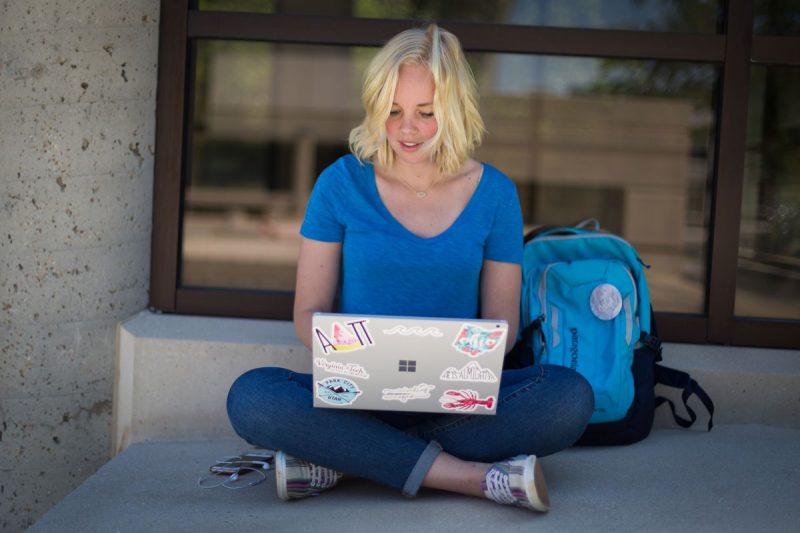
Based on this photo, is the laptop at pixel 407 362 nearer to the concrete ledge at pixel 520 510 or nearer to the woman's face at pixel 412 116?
the concrete ledge at pixel 520 510

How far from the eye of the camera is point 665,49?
320cm

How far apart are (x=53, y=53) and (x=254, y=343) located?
1092 mm

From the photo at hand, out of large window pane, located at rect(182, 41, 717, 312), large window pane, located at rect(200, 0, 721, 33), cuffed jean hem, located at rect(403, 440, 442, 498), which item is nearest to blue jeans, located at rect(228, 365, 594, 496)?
cuffed jean hem, located at rect(403, 440, 442, 498)

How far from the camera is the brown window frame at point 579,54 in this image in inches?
125

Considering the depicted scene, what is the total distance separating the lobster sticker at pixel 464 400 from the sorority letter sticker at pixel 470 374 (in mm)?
37

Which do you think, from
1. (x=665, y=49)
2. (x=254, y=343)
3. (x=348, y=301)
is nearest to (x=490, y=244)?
(x=348, y=301)

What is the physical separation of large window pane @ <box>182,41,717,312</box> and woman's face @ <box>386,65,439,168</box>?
4074mm

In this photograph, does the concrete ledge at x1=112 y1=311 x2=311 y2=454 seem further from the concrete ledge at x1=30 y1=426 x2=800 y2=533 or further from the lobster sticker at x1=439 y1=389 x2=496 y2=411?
the lobster sticker at x1=439 y1=389 x2=496 y2=411

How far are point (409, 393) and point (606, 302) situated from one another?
3.07ft

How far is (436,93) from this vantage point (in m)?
2.42

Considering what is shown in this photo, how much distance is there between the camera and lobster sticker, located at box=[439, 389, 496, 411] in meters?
2.08

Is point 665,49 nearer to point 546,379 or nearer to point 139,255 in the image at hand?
point 546,379

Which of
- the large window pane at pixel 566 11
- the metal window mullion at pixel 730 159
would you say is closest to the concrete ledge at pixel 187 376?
the metal window mullion at pixel 730 159

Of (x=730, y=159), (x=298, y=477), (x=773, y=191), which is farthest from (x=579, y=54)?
(x=773, y=191)
